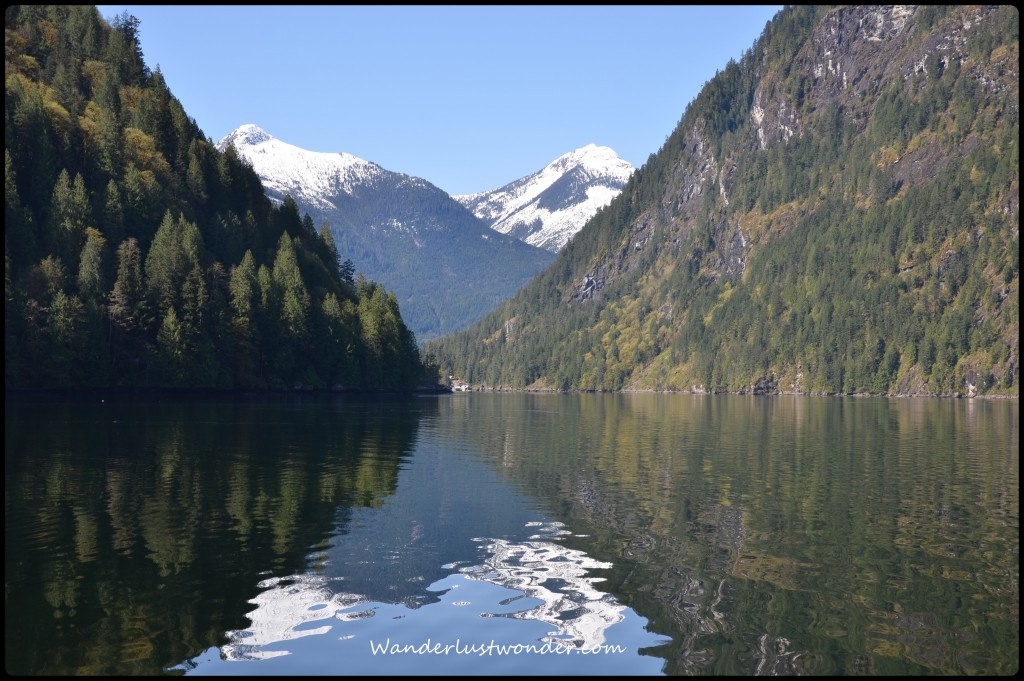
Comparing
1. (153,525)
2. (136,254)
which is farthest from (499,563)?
(136,254)

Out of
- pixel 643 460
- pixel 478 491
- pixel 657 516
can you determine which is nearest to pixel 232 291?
pixel 643 460

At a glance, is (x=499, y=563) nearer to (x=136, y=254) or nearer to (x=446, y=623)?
(x=446, y=623)

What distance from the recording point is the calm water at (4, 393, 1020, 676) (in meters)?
28.9

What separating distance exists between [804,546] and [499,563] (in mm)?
13305

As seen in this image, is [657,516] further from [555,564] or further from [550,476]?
[550,476]

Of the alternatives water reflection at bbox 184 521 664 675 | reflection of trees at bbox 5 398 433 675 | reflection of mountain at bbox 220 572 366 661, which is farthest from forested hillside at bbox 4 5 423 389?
water reflection at bbox 184 521 664 675

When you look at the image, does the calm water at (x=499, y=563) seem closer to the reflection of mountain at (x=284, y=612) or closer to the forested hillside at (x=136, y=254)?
the reflection of mountain at (x=284, y=612)

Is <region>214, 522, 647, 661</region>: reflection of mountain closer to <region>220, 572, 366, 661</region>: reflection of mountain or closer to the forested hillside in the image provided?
<region>220, 572, 366, 661</region>: reflection of mountain

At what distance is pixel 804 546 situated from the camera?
43062 millimetres

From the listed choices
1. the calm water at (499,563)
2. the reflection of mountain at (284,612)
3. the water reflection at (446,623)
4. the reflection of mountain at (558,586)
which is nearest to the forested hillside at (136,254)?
the calm water at (499,563)

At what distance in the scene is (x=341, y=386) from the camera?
180125 millimetres

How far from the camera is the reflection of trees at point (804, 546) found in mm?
30002

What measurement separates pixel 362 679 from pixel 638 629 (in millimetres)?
9057

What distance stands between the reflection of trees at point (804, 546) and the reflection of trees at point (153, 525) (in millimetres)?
12623
